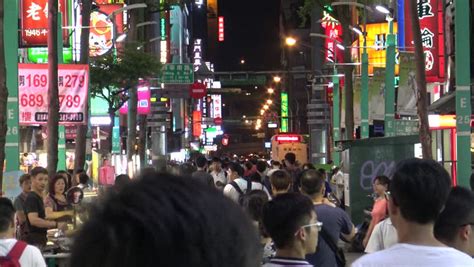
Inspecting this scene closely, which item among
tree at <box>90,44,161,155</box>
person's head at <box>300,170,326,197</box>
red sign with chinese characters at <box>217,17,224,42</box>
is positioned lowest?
person's head at <box>300,170,326,197</box>

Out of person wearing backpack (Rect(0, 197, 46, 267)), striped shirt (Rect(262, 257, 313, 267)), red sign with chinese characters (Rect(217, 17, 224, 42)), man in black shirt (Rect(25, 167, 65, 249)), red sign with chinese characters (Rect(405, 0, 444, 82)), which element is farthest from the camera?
red sign with chinese characters (Rect(217, 17, 224, 42))

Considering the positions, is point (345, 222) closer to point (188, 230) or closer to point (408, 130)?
point (188, 230)

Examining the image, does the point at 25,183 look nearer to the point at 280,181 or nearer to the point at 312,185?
the point at 280,181

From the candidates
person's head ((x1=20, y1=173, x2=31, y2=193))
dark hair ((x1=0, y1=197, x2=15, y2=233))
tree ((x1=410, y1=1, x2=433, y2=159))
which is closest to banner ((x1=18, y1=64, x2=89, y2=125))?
person's head ((x1=20, y1=173, x2=31, y2=193))

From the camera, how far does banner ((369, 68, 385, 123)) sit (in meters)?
28.6

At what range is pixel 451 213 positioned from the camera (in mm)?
4074

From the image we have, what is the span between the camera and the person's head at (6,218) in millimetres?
5791

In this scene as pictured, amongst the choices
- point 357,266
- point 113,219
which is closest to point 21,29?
point 357,266

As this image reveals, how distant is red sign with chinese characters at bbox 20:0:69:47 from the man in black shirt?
422 inches

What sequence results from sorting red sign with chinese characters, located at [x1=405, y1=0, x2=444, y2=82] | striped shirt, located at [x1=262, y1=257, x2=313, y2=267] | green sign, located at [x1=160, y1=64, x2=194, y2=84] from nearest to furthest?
striped shirt, located at [x1=262, y1=257, x2=313, y2=267], red sign with chinese characters, located at [x1=405, y1=0, x2=444, y2=82], green sign, located at [x1=160, y1=64, x2=194, y2=84]

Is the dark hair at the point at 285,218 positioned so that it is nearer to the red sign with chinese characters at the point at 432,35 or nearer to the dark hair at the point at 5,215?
the dark hair at the point at 5,215

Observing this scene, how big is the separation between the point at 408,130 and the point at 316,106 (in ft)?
77.1

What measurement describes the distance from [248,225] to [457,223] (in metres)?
2.75

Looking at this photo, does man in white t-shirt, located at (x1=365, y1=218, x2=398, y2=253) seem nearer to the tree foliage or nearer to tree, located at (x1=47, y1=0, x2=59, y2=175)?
tree, located at (x1=47, y1=0, x2=59, y2=175)
